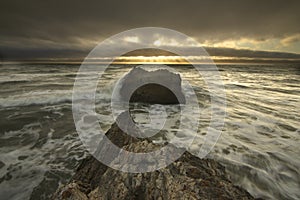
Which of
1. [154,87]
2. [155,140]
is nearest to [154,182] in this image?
[155,140]

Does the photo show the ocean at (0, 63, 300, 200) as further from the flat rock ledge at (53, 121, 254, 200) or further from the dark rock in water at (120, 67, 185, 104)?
the flat rock ledge at (53, 121, 254, 200)

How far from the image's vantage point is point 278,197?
346cm

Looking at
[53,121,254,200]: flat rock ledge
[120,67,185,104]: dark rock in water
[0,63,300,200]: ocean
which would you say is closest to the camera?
[53,121,254,200]: flat rock ledge

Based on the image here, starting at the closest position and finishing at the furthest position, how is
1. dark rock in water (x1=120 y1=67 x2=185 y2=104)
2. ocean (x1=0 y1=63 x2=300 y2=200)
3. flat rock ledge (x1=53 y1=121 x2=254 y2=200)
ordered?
flat rock ledge (x1=53 y1=121 x2=254 y2=200) < ocean (x1=0 y1=63 x2=300 y2=200) < dark rock in water (x1=120 y1=67 x2=185 y2=104)

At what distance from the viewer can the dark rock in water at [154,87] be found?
930 cm

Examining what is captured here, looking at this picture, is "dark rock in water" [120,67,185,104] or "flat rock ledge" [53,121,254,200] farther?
"dark rock in water" [120,67,185,104]

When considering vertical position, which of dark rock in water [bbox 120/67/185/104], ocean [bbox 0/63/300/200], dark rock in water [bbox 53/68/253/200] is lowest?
ocean [bbox 0/63/300/200]

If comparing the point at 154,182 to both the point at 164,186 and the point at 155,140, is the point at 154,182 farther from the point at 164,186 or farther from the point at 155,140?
the point at 155,140

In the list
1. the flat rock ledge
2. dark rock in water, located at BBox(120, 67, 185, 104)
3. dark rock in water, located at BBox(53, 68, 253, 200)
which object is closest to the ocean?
dark rock in water, located at BBox(120, 67, 185, 104)

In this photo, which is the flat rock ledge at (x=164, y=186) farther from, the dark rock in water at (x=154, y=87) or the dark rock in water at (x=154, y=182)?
the dark rock in water at (x=154, y=87)

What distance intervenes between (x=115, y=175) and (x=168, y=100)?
7.11m

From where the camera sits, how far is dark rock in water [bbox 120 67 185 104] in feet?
30.5

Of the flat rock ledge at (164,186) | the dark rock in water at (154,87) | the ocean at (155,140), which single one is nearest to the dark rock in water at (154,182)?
the flat rock ledge at (164,186)

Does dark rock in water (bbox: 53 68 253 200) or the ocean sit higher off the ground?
dark rock in water (bbox: 53 68 253 200)
